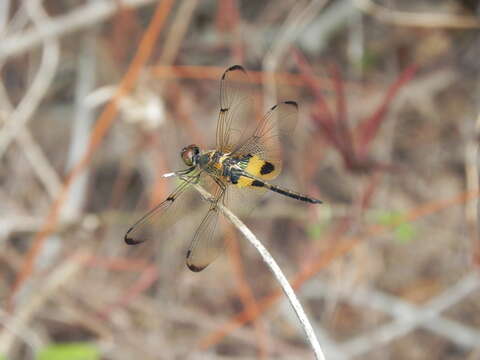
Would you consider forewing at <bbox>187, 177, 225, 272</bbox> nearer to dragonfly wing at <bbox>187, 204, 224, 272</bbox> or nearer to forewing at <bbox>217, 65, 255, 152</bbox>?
dragonfly wing at <bbox>187, 204, 224, 272</bbox>

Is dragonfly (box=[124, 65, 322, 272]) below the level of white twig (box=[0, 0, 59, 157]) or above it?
below

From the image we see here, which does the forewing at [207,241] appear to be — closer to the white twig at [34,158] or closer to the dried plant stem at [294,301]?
the dried plant stem at [294,301]

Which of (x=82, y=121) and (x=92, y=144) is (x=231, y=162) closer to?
(x=92, y=144)

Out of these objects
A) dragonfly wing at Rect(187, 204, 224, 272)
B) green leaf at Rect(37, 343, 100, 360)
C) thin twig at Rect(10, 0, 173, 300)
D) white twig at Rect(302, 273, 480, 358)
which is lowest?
dragonfly wing at Rect(187, 204, 224, 272)

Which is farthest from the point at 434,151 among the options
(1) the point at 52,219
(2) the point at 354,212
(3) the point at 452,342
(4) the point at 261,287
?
(1) the point at 52,219

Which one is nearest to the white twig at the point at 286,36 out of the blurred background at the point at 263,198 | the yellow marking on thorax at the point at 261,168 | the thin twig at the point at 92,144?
the blurred background at the point at 263,198

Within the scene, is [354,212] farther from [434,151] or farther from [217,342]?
[217,342]

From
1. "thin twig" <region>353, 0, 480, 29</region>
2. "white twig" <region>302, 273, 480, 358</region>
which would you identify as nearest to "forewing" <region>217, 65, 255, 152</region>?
"white twig" <region>302, 273, 480, 358</region>
